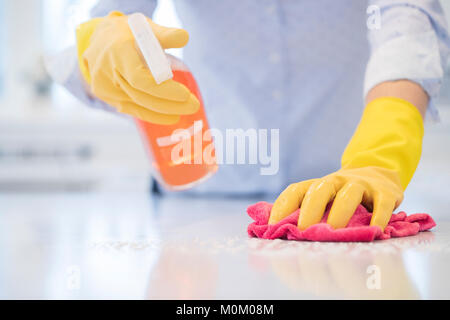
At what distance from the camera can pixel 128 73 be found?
2.21 ft

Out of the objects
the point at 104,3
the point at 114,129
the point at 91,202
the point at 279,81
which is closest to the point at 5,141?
the point at 114,129

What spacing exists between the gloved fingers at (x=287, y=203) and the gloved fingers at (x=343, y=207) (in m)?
0.05

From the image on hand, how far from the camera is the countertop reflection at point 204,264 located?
0.35 meters

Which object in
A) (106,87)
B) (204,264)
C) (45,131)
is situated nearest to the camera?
(204,264)

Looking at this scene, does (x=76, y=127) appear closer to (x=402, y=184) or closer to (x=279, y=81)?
(x=279, y=81)

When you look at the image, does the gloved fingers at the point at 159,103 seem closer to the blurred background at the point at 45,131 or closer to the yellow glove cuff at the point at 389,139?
the yellow glove cuff at the point at 389,139

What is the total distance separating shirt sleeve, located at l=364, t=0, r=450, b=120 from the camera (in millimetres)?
708

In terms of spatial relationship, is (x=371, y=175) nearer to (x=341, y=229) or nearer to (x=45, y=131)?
(x=341, y=229)

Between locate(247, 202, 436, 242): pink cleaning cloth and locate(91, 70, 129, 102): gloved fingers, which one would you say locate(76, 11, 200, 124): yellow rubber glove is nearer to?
locate(91, 70, 129, 102): gloved fingers

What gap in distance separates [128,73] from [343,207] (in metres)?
0.34

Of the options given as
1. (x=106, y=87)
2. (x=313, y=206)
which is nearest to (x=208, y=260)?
(x=313, y=206)

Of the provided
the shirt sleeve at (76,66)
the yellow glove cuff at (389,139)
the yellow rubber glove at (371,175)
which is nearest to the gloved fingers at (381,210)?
the yellow rubber glove at (371,175)

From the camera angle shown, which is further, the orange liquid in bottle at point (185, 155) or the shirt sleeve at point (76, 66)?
the shirt sleeve at point (76, 66)

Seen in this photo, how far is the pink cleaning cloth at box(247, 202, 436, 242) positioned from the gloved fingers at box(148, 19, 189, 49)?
0.72 ft
